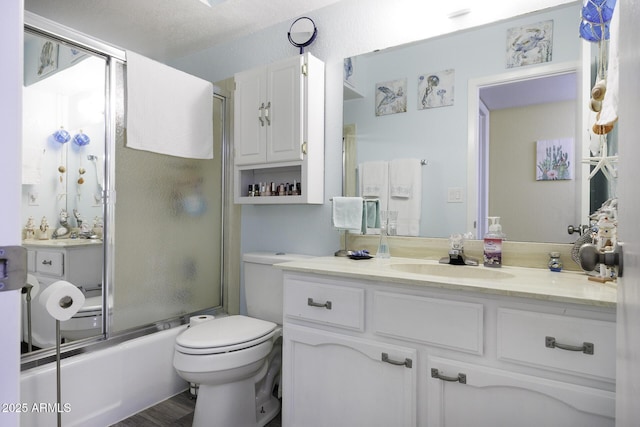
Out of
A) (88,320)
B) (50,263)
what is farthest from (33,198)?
(88,320)

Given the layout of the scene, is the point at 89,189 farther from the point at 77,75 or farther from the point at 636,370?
the point at 636,370

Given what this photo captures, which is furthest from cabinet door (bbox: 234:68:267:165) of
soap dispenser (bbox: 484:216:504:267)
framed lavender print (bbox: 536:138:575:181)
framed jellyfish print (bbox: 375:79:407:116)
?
framed lavender print (bbox: 536:138:575:181)

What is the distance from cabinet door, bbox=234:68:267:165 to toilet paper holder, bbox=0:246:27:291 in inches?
62.9

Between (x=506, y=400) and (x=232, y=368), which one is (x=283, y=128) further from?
(x=506, y=400)

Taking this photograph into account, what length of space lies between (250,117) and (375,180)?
84 centimetres

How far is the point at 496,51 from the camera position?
1.64 meters

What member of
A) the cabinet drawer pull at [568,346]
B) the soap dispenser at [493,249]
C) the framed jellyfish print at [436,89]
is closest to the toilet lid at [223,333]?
the soap dispenser at [493,249]

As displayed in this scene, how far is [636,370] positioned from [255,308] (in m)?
1.89

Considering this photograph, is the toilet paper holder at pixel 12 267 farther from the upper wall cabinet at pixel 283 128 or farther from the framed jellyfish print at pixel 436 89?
the framed jellyfish print at pixel 436 89

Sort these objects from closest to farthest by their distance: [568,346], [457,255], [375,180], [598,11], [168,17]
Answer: [568,346] < [598,11] < [457,255] < [375,180] < [168,17]

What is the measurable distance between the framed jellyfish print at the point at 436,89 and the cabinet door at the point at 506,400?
120 centimetres

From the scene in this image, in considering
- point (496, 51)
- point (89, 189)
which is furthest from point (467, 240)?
point (89, 189)

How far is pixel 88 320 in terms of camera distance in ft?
6.04

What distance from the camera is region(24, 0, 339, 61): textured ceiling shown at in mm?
2105
